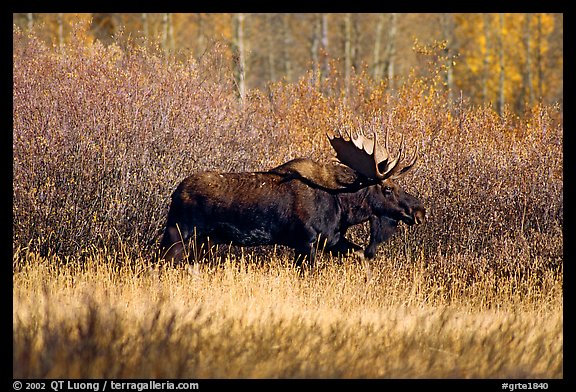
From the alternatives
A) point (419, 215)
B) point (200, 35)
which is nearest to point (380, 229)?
point (419, 215)

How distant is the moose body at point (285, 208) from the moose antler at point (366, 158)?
0.11 meters

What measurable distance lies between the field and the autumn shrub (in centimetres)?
2

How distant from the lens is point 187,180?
9.94 meters

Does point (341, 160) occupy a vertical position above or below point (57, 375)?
above

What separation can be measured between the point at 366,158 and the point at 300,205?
3.45ft

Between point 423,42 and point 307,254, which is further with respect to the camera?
point 423,42

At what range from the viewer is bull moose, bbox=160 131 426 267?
32.1 ft

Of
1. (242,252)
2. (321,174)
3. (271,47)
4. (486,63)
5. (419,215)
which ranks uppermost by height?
→ (271,47)

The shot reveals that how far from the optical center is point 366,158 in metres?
10.5

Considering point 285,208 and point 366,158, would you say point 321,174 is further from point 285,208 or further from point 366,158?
point 285,208

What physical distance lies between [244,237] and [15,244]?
8.70 feet
